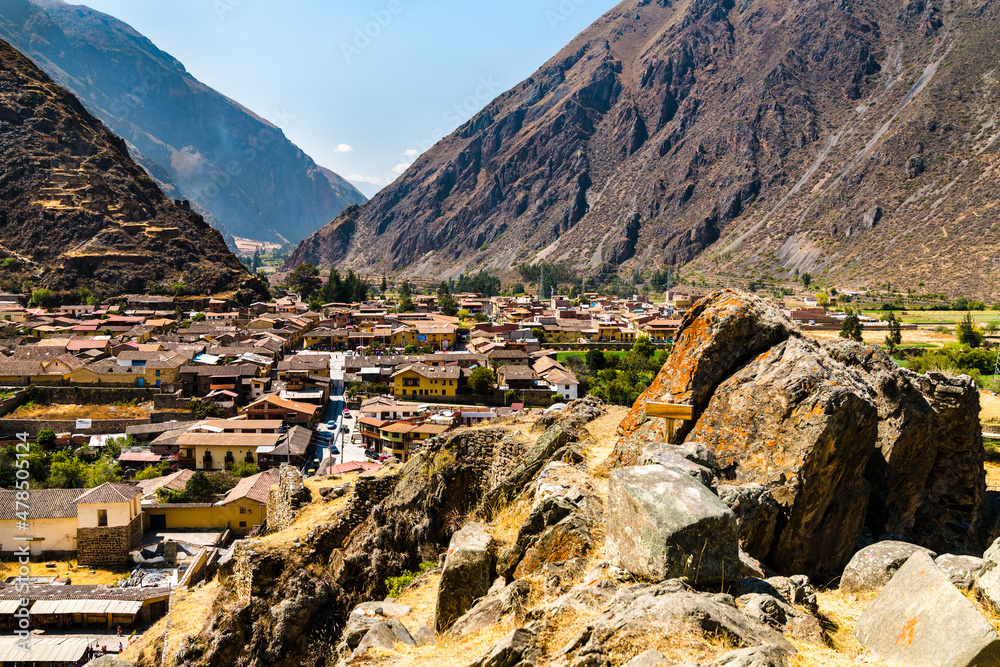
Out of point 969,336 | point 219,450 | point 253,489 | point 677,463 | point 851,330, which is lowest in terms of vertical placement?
point 219,450

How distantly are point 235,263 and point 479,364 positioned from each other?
211 feet

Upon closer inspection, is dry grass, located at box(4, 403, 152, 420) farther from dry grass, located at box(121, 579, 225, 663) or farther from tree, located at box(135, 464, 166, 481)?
dry grass, located at box(121, 579, 225, 663)

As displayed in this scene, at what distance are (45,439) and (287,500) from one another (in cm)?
3639

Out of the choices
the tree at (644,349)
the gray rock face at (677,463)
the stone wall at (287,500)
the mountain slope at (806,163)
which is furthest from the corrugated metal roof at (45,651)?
the mountain slope at (806,163)

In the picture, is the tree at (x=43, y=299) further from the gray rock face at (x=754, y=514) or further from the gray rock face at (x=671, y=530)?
the gray rock face at (x=754, y=514)

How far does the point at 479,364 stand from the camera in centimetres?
5656

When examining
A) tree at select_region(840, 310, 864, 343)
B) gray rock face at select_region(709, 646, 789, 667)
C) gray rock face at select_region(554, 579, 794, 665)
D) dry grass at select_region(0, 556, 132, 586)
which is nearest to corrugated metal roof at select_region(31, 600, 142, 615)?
dry grass at select_region(0, 556, 132, 586)

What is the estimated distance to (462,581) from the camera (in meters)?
6.36

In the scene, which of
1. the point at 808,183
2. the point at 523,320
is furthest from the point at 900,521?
the point at 808,183

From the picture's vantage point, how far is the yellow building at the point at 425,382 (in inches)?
1970

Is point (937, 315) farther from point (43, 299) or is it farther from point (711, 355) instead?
point (43, 299)

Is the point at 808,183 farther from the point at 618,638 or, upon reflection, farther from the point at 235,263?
the point at 618,638

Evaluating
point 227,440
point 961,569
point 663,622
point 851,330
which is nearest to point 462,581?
point 663,622

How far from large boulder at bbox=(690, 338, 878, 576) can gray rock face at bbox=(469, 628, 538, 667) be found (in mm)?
2711
